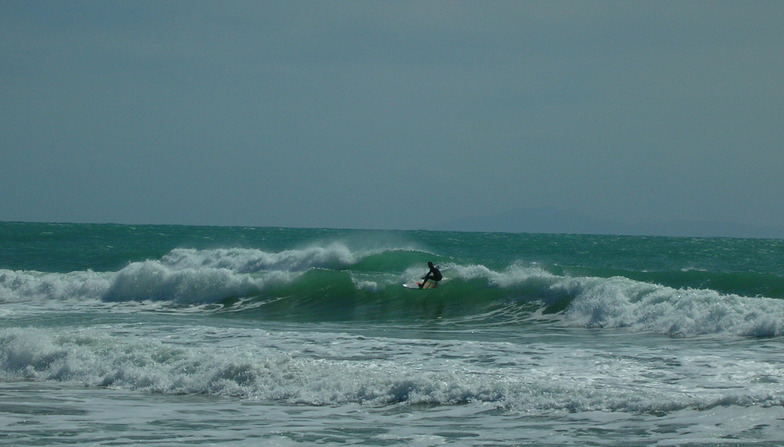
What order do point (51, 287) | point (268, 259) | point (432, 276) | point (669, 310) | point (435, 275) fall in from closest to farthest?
point (669, 310)
point (435, 275)
point (432, 276)
point (51, 287)
point (268, 259)

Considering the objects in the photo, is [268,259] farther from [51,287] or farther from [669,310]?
[669,310]

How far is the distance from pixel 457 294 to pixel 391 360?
10781 millimetres

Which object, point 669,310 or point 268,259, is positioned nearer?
point 669,310

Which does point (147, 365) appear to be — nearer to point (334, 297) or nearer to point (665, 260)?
point (334, 297)

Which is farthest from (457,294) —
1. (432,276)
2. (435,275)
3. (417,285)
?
(417,285)

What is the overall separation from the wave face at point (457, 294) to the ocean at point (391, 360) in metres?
0.07

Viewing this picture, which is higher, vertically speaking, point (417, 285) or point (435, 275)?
point (435, 275)

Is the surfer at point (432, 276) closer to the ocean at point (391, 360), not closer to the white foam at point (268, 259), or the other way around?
the ocean at point (391, 360)

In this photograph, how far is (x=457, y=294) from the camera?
24.6m

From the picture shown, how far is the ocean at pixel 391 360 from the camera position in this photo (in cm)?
980

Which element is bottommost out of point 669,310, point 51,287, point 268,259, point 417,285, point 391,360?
point 391,360

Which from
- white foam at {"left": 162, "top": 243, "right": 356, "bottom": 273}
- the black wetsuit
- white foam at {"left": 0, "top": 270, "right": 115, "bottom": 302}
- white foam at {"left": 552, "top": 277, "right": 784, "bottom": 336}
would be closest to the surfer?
the black wetsuit

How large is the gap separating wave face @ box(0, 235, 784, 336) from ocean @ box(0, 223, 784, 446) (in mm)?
69

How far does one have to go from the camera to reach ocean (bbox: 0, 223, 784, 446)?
980 cm
